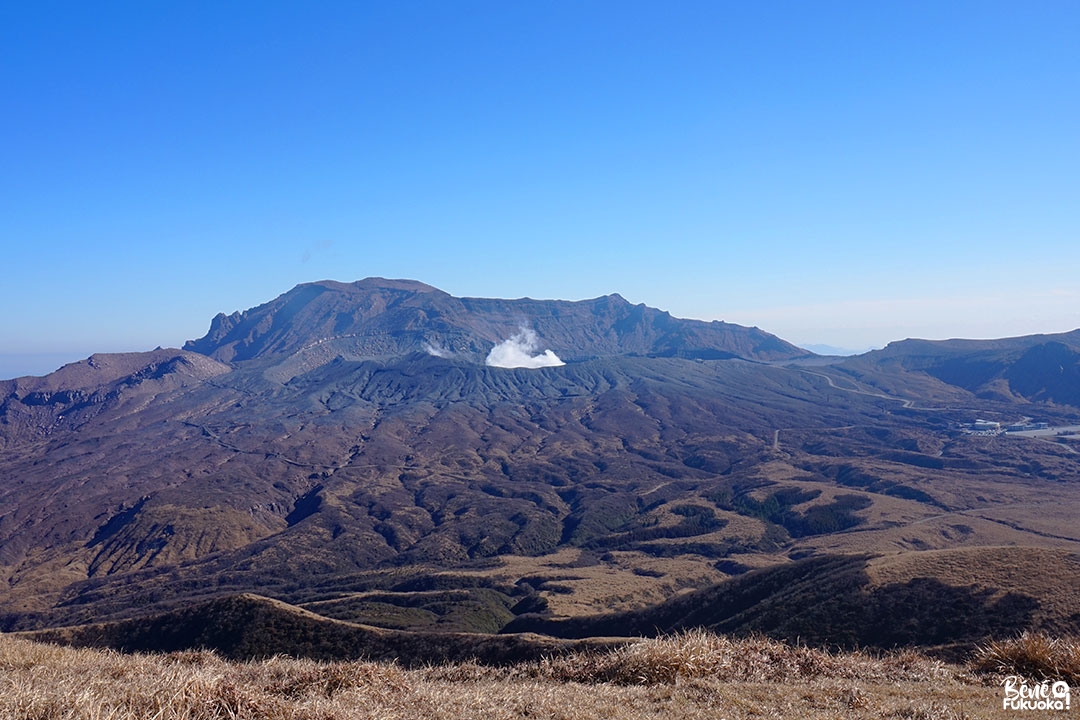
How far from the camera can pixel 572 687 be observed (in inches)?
399

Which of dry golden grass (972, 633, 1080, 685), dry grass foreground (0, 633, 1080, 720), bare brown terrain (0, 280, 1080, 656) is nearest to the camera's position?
dry grass foreground (0, 633, 1080, 720)

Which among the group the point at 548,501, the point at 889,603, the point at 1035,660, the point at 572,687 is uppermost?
the point at 1035,660

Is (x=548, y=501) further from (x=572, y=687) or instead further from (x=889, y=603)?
(x=572, y=687)

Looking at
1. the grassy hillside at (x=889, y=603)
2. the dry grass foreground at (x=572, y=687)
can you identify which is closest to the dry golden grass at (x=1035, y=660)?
the dry grass foreground at (x=572, y=687)

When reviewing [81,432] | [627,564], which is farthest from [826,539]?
[81,432]

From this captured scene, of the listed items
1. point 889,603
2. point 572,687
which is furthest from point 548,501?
point 572,687

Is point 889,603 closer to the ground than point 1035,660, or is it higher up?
closer to the ground

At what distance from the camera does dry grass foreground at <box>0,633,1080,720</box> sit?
7.56m

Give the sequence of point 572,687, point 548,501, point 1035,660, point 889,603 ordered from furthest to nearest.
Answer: point 548,501, point 889,603, point 1035,660, point 572,687

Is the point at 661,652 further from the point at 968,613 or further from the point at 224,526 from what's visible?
the point at 224,526

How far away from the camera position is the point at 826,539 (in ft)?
255

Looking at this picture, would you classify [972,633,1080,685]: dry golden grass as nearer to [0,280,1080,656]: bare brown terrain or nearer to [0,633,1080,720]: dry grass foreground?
[0,633,1080,720]: dry grass foreground

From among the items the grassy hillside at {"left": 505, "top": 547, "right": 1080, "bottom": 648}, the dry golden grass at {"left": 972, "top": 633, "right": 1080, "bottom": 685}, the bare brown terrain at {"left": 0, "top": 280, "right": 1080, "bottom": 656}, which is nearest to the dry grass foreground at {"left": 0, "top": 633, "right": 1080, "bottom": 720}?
the dry golden grass at {"left": 972, "top": 633, "right": 1080, "bottom": 685}

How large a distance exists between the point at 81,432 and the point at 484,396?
94524 millimetres
